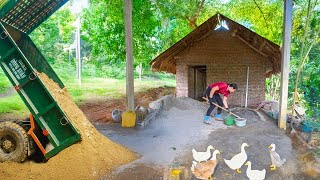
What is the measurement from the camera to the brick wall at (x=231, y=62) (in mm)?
13281

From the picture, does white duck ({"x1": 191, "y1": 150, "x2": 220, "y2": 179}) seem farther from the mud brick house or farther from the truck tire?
the mud brick house

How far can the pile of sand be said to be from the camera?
4914mm

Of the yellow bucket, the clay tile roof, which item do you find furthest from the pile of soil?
the clay tile roof

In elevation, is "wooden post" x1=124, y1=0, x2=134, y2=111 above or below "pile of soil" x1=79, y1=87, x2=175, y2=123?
above

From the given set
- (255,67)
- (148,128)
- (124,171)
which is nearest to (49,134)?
(124,171)

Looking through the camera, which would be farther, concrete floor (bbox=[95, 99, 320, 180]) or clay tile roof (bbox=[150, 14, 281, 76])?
clay tile roof (bbox=[150, 14, 281, 76])

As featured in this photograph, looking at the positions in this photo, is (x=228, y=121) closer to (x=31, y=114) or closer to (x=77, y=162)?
(x=77, y=162)

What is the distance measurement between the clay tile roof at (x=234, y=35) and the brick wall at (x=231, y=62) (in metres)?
0.29

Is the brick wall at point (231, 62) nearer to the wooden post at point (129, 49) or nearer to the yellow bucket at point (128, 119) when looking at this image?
the wooden post at point (129, 49)

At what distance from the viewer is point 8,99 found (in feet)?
42.7

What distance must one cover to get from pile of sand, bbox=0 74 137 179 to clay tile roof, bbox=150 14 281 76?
791cm

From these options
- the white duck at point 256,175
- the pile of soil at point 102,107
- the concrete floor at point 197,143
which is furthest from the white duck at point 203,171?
the pile of soil at point 102,107

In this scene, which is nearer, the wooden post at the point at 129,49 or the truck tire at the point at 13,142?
the truck tire at the point at 13,142


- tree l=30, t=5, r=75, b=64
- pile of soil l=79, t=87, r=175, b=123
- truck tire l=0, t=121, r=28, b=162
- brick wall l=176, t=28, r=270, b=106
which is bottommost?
pile of soil l=79, t=87, r=175, b=123
